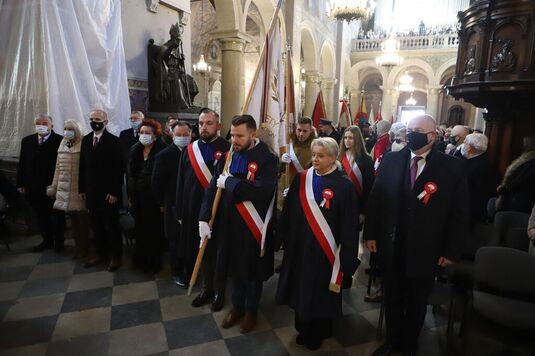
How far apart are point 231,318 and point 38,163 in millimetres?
2910

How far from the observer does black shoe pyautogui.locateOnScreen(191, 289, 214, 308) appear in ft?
9.93

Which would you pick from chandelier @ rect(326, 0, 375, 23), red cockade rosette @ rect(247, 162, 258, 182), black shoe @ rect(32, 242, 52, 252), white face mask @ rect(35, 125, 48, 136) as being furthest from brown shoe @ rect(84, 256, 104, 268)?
chandelier @ rect(326, 0, 375, 23)

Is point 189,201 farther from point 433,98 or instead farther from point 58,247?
point 433,98

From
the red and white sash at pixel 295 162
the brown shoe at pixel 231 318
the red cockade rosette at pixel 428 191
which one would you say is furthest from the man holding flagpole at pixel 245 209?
the red and white sash at pixel 295 162

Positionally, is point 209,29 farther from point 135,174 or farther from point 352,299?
point 352,299

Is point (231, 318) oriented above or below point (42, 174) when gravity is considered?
below

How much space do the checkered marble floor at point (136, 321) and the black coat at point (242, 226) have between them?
0.49 m

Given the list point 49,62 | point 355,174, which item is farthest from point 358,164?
point 49,62

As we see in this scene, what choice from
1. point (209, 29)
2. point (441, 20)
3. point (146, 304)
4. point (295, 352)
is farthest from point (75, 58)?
point (441, 20)

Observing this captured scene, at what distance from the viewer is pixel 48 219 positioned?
4.13 m

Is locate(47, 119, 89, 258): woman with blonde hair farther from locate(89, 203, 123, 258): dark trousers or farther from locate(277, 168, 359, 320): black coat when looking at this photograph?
locate(277, 168, 359, 320): black coat

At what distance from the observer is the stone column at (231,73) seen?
32.3 ft

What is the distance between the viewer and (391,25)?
22.0 metres

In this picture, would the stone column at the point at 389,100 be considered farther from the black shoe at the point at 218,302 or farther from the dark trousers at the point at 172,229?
the black shoe at the point at 218,302
